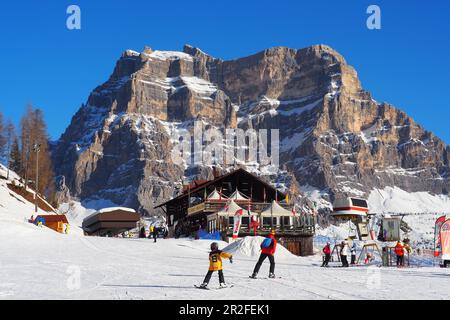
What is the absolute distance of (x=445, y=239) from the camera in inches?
1163

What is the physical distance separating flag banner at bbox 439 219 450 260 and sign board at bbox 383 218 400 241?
36955mm

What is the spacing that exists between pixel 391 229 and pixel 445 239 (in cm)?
3772

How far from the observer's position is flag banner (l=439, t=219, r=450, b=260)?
1163 inches

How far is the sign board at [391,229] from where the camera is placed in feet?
217

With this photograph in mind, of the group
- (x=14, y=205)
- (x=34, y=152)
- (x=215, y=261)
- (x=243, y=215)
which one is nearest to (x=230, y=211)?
(x=243, y=215)

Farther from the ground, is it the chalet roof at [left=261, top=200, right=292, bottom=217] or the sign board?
the chalet roof at [left=261, top=200, right=292, bottom=217]

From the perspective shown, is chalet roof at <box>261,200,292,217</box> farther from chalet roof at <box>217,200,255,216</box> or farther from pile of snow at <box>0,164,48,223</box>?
pile of snow at <box>0,164,48,223</box>

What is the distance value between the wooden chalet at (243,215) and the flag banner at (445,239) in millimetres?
21055

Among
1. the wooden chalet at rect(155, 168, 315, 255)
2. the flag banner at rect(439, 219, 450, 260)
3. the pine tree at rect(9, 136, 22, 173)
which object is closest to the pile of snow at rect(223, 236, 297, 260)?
the flag banner at rect(439, 219, 450, 260)

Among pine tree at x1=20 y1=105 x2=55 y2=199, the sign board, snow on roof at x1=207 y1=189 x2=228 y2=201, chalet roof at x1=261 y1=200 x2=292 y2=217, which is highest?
pine tree at x1=20 y1=105 x2=55 y2=199

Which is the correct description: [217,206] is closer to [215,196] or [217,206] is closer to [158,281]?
[215,196]

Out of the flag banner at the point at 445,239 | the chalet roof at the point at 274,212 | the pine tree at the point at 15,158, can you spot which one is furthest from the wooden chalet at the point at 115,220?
the flag banner at the point at 445,239

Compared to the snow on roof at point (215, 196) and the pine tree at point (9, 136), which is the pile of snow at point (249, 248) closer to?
the snow on roof at point (215, 196)
